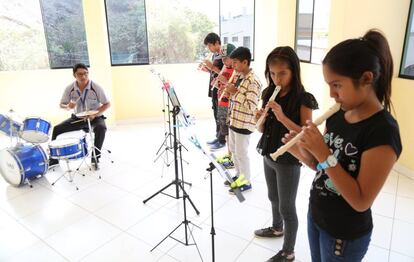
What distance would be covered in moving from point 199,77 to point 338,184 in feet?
15.0

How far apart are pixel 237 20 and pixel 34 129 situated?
3798 millimetres

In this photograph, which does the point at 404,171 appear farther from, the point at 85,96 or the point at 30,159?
the point at 30,159

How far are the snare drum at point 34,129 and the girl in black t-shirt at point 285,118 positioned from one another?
2316 mm

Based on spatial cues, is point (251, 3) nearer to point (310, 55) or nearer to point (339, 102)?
point (310, 55)

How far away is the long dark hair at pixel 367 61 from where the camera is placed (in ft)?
2.94

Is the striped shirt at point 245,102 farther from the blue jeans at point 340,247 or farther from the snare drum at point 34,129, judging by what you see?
the snare drum at point 34,129

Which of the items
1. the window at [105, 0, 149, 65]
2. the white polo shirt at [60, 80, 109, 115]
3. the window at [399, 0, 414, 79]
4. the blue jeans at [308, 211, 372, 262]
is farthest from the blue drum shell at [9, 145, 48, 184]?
the window at [399, 0, 414, 79]

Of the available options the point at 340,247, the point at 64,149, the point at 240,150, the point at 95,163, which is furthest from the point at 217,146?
the point at 340,247

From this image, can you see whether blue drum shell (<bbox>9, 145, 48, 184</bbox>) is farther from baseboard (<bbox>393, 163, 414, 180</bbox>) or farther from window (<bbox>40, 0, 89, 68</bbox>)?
baseboard (<bbox>393, 163, 414, 180</bbox>)

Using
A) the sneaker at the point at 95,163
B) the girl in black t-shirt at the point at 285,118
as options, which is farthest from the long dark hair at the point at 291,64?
the sneaker at the point at 95,163

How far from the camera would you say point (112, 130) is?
4.96 meters

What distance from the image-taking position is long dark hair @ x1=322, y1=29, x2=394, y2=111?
0.90 m

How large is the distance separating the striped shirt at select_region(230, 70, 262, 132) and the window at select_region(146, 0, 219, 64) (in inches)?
118

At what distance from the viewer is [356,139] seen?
3.15ft
